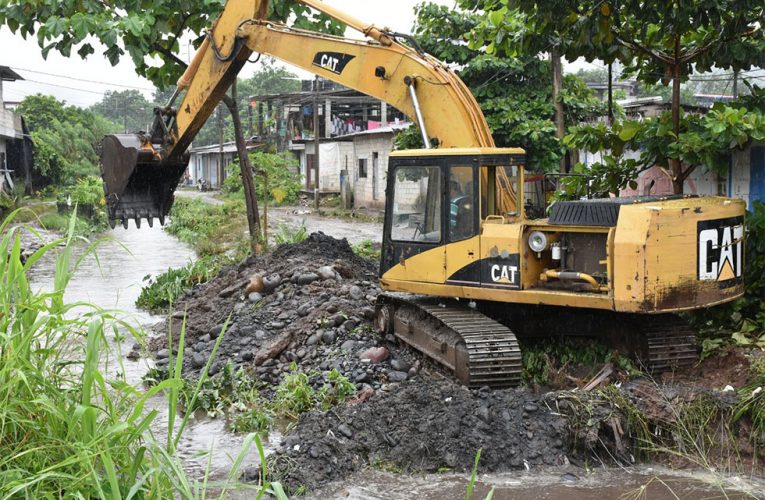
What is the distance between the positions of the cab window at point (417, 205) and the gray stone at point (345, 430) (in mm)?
2305

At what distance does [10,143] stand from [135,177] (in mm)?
28182

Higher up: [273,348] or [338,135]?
[338,135]

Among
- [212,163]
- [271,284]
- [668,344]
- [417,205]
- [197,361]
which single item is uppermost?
[212,163]

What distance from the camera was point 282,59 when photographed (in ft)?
36.1

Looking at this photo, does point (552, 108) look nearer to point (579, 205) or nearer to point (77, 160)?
point (579, 205)

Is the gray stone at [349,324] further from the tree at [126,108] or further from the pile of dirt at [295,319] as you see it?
the tree at [126,108]

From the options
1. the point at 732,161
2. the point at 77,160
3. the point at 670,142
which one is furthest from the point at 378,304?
the point at 77,160

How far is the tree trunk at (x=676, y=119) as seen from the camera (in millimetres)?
9922

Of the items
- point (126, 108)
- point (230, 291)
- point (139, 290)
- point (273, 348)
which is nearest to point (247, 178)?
point (139, 290)

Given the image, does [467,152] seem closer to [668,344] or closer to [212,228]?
[668,344]

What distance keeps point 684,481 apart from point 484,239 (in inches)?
111

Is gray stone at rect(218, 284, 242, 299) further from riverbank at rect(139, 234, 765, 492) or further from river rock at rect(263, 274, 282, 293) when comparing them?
riverbank at rect(139, 234, 765, 492)

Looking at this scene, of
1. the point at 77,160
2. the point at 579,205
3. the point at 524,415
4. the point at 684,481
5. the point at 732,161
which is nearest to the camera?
the point at 684,481

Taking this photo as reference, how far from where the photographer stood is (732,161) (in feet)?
34.4
